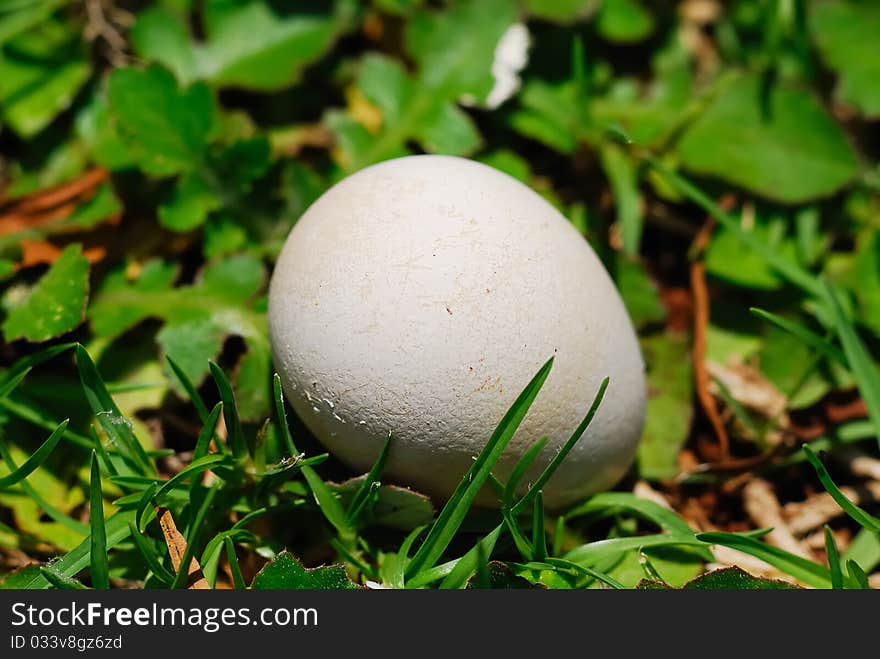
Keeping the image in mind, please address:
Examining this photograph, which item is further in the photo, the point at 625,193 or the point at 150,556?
the point at 625,193

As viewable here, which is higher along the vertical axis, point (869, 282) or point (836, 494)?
point (869, 282)

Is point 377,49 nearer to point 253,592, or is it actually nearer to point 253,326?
point 253,326

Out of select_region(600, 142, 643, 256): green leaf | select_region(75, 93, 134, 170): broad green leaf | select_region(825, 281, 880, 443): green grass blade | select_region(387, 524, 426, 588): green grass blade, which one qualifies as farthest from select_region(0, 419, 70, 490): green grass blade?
select_region(825, 281, 880, 443): green grass blade

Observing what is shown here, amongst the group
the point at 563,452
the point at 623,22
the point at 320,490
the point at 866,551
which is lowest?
the point at 866,551

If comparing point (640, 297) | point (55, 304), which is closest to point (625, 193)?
point (640, 297)

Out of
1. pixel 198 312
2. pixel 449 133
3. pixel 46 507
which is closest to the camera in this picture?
pixel 46 507

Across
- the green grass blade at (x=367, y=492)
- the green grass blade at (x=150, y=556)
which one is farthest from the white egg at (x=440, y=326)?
the green grass blade at (x=150, y=556)

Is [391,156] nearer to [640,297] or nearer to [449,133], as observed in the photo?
[449,133]
